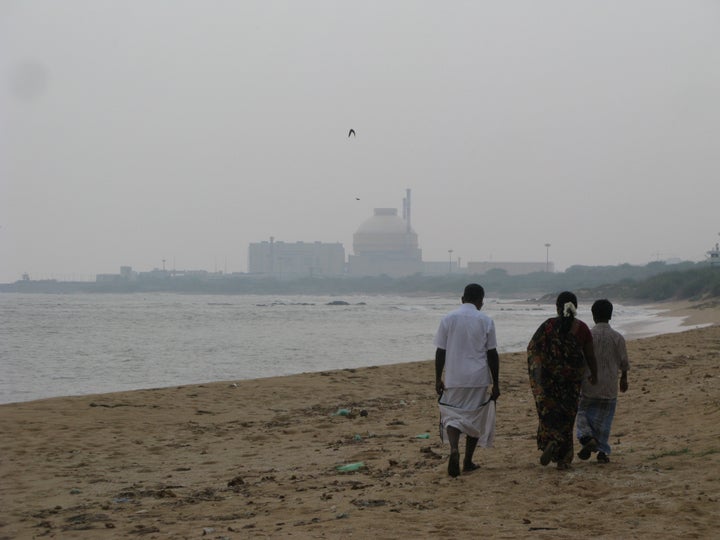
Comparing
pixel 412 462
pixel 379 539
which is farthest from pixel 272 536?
pixel 412 462

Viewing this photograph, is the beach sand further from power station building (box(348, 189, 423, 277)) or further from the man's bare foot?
power station building (box(348, 189, 423, 277))

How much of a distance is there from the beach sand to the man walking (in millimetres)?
316

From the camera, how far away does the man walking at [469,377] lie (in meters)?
6.18

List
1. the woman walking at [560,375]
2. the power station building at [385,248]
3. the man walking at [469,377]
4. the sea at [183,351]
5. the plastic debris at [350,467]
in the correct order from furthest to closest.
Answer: the power station building at [385,248] < the sea at [183,351] < the plastic debris at [350,467] < the man walking at [469,377] < the woman walking at [560,375]

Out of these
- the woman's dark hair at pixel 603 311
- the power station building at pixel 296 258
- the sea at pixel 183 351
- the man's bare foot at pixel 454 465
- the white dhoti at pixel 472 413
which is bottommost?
the sea at pixel 183 351

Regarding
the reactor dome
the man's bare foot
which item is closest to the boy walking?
the man's bare foot

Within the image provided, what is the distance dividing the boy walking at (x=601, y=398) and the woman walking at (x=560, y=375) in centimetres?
18

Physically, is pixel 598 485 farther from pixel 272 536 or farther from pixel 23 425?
pixel 23 425

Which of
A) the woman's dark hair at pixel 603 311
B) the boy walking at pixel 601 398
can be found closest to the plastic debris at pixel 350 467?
the boy walking at pixel 601 398

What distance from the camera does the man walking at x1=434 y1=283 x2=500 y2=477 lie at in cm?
618

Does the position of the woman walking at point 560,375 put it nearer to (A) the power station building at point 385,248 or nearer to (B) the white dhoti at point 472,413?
(B) the white dhoti at point 472,413

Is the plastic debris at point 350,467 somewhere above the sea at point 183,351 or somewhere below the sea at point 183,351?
above

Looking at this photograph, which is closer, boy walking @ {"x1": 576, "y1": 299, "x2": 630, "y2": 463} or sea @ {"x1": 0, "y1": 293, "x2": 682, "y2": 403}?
boy walking @ {"x1": 576, "y1": 299, "x2": 630, "y2": 463}

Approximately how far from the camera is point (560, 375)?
20.1 ft
